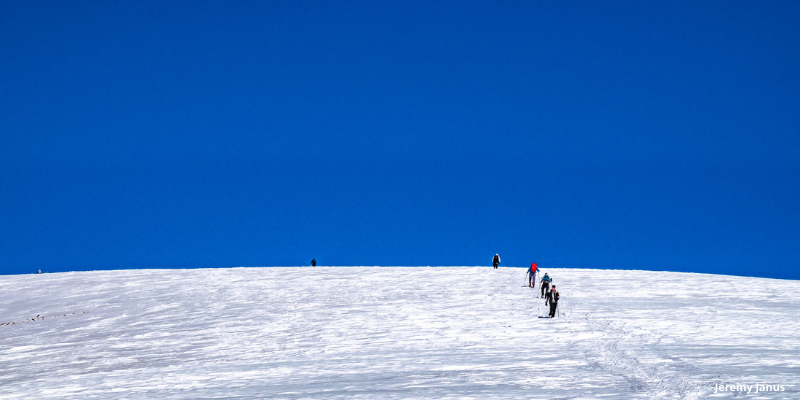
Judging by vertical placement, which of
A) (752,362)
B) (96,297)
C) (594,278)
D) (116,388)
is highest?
(594,278)

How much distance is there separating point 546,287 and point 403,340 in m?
10.1

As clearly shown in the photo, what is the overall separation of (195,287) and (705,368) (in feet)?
94.3

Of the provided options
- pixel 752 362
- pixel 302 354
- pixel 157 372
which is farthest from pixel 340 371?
pixel 752 362

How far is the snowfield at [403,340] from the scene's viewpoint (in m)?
14.7

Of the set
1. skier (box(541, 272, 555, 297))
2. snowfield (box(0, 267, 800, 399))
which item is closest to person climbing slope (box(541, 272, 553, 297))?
skier (box(541, 272, 555, 297))

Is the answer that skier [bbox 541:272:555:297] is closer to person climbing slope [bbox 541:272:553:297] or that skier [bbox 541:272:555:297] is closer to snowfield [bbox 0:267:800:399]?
person climbing slope [bbox 541:272:553:297]

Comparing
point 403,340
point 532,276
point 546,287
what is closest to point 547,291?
point 546,287

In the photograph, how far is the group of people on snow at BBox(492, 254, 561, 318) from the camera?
23.2m

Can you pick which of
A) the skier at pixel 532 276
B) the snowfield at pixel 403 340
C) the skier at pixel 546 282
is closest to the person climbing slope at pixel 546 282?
the skier at pixel 546 282

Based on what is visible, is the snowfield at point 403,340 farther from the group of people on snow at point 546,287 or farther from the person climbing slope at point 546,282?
the person climbing slope at point 546,282

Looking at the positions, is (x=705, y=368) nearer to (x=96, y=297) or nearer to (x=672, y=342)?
(x=672, y=342)

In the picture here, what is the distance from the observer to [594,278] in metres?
38.5

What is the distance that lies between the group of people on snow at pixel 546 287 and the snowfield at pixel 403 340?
2.25ft

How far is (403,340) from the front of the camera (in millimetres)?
20469
